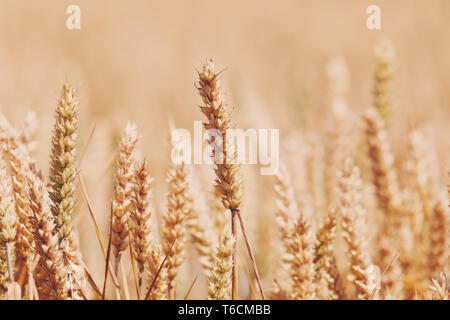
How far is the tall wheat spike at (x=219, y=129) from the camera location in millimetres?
704

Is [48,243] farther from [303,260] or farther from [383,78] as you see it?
[383,78]

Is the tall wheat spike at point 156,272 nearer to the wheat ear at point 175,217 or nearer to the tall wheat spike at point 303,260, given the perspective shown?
the wheat ear at point 175,217

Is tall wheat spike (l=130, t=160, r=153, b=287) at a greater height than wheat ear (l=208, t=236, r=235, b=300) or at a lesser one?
greater

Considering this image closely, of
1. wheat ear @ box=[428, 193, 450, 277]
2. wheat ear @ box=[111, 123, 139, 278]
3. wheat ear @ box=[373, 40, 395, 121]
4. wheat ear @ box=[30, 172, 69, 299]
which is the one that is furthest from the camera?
wheat ear @ box=[373, 40, 395, 121]

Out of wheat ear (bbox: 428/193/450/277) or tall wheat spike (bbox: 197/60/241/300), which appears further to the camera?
wheat ear (bbox: 428/193/450/277)


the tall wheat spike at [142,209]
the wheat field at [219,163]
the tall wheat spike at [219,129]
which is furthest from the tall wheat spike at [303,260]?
the tall wheat spike at [142,209]

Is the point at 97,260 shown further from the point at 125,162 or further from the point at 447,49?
the point at 447,49

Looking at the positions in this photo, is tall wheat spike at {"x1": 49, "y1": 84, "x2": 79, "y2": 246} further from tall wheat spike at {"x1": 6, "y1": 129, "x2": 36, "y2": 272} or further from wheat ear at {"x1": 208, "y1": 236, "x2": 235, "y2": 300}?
wheat ear at {"x1": 208, "y1": 236, "x2": 235, "y2": 300}

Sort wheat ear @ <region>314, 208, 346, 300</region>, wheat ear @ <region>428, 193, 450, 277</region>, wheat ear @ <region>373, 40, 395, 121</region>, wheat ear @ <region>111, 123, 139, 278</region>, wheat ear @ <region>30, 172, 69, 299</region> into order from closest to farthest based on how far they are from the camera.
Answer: wheat ear @ <region>30, 172, 69, 299</region>, wheat ear @ <region>111, 123, 139, 278</region>, wheat ear @ <region>314, 208, 346, 300</region>, wheat ear @ <region>428, 193, 450, 277</region>, wheat ear @ <region>373, 40, 395, 121</region>

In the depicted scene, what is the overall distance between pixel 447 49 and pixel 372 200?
160cm

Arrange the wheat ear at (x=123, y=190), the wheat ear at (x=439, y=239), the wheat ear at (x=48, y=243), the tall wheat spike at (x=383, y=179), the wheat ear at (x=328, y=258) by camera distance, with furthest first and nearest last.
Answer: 1. the tall wheat spike at (x=383, y=179)
2. the wheat ear at (x=439, y=239)
3. the wheat ear at (x=328, y=258)
4. the wheat ear at (x=123, y=190)
5. the wheat ear at (x=48, y=243)

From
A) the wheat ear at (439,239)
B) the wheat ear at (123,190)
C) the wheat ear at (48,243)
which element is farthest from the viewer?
the wheat ear at (439,239)

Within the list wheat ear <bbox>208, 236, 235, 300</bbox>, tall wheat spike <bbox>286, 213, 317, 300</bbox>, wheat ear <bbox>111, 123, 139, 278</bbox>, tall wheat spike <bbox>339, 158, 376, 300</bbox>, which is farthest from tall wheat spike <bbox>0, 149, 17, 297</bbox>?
tall wheat spike <bbox>339, 158, 376, 300</bbox>

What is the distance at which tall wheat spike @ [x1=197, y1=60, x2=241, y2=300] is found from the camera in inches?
27.7
